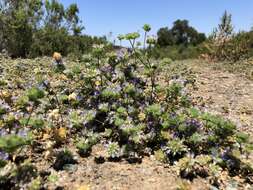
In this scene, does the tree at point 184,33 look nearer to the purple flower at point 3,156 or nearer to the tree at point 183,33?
the tree at point 183,33

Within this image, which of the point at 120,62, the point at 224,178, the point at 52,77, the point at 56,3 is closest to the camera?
the point at 224,178

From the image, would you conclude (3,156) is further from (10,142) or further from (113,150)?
(113,150)

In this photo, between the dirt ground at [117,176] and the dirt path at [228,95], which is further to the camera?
the dirt path at [228,95]

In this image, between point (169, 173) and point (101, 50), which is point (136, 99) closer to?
point (101, 50)

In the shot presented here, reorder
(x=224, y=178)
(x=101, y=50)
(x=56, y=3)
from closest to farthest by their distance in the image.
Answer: (x=224, y=178)
(x=101, y=50)
(x=56, y=3)

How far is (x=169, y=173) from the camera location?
3.34 meters

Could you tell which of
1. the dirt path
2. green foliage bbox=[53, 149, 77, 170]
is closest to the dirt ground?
green foliage bbox=[53, 149, 77, 170]

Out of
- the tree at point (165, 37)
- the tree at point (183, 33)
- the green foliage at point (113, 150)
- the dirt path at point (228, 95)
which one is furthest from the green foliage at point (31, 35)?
the tree at point (183, 33)

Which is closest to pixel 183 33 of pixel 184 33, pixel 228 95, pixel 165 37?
pixel 184 33

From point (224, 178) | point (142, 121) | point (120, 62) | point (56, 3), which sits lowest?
point (224, 178)

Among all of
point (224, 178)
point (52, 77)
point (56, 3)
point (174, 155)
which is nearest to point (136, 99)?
point (174, 155)

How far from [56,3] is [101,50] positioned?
39.3 ft

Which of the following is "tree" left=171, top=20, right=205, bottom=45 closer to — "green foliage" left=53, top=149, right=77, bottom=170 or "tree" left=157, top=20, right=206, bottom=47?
"tree" left=157, top=20, right=206, bottom=47

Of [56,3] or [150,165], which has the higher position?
[56,3]
